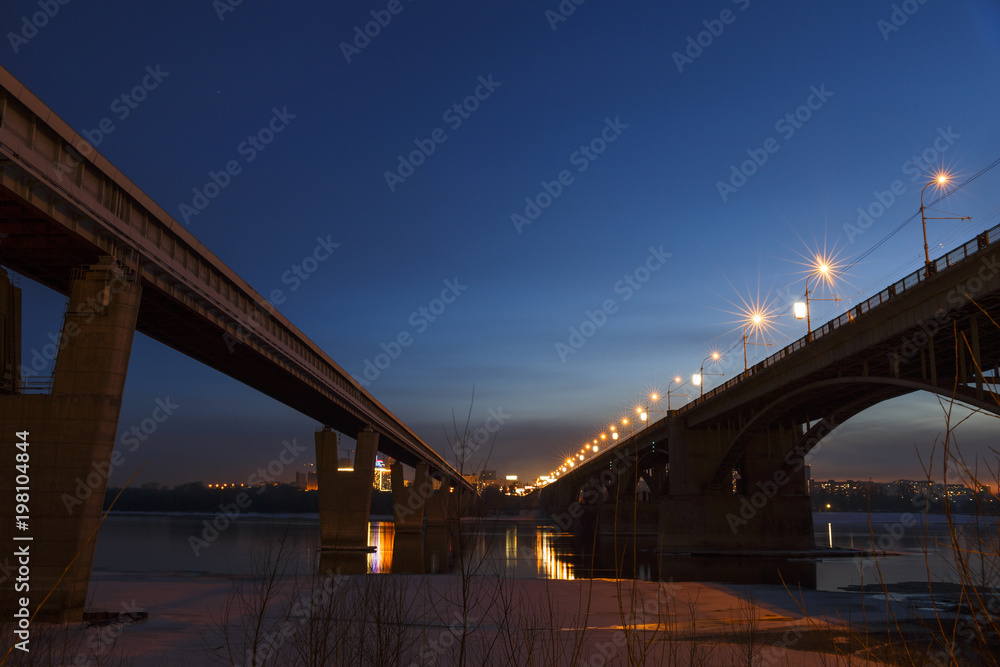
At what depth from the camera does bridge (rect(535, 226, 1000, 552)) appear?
2969cm

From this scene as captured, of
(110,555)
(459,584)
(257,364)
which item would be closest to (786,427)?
(257,364)

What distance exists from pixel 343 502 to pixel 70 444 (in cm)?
4938

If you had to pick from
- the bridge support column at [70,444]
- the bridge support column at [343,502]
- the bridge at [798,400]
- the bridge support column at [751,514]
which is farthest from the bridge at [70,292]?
the bridge support column at [751,514]

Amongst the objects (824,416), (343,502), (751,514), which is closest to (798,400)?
(824,416)

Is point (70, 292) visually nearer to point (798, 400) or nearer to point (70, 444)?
point (70, 444)

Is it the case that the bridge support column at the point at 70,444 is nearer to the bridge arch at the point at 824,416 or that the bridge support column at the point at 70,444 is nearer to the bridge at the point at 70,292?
the bridge at the point at 70,292

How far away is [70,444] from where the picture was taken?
2056 centimetres

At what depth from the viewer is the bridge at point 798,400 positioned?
2969cm

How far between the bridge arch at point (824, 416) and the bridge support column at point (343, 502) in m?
31.6

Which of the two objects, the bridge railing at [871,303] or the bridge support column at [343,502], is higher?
the bridge railing at [871,303]

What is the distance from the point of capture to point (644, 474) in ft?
384

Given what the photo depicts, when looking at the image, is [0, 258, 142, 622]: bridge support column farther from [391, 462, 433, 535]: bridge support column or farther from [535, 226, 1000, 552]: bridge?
[391, 462, 433, 535]: bridge support column

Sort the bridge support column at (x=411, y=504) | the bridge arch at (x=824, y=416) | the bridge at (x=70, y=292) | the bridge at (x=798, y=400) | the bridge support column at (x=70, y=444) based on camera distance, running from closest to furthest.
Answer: the bridge at (x=70, y=292) < the bridge support column at (x=70, y=444) < the bridge at (x=798, y=400) < the bridge arch at (x=824, y=416) < the bridge support column at (x=411, y=504)

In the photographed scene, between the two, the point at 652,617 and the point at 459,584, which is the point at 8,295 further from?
the point at 652,617
